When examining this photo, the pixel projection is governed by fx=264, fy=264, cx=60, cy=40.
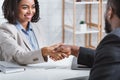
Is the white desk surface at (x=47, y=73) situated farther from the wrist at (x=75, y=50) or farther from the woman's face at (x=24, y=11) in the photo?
the woman's face at (x=24, y=11)

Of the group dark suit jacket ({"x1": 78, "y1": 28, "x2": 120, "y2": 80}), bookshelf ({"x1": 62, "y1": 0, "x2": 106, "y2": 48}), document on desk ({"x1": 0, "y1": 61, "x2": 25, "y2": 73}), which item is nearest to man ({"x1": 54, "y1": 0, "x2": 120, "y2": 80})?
dark suit jacket ({"x1": 78, "y1": 28, "x2": 120, "y2": 80})

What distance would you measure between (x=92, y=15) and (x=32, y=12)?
1974 mm

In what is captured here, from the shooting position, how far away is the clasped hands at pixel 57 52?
6.11ft

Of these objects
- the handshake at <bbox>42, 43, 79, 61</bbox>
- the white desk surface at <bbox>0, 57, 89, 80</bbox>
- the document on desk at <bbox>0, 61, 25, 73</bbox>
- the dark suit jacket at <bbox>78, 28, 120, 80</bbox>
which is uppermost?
the dark suit jacket at <bbox>78, 28, 120, 80</bbox>

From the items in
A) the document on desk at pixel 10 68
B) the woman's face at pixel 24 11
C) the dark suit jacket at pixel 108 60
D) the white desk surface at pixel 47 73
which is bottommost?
the white desk surface at pixel 47 73

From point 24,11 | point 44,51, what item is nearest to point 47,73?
point 44,51

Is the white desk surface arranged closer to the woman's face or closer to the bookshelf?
the woman's face

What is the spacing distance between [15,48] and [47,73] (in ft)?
1.29

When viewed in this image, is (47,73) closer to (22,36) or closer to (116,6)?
(22,36)

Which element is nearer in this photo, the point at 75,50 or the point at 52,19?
the point at 75,50

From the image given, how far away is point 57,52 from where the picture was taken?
1.94 metres

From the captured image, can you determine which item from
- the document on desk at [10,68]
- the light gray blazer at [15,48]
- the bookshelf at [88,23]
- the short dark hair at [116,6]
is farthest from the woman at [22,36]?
the bookshelf at [88,23]

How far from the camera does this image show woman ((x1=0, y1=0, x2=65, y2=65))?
1.89m

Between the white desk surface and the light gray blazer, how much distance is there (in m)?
0.07
